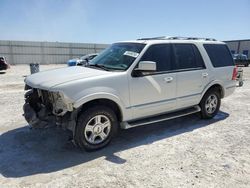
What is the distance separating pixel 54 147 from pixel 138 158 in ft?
5.13

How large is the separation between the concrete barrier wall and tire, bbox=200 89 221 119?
87.2ft

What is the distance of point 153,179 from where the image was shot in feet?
10.6

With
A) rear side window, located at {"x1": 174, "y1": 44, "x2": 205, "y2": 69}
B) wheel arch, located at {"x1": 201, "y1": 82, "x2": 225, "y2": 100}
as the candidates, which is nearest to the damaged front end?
rear side window, located at {"x1": 174, "y1": 44, "x2": 205, "y2": 69}

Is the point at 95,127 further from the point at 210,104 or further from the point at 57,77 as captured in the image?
the point at 210,104

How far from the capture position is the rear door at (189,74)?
5035 mm

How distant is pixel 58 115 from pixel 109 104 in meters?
0.91

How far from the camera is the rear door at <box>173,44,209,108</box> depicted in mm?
5035

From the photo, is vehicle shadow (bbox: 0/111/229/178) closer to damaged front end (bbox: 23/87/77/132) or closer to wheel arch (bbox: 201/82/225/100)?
damaged front end (bbox: 23/87/77/132)

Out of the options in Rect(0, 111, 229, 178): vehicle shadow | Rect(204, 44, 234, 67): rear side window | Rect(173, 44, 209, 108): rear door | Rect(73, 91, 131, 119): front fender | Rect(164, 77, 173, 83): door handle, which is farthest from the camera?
Rect(204, 44, 234, 67): rear side window

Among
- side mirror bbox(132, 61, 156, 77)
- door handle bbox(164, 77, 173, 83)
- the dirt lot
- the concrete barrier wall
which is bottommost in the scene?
the dirt lot

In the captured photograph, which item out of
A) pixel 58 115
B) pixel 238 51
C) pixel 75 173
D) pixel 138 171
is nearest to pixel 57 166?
pixel 75 173

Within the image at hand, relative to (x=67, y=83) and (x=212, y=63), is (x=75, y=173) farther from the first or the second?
(x=212, y=63)

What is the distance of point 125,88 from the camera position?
4.21 m

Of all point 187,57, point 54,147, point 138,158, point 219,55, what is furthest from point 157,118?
point 219,55
